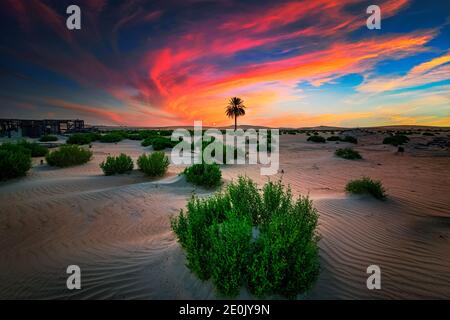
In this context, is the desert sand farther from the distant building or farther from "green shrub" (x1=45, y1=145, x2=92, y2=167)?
the distant building

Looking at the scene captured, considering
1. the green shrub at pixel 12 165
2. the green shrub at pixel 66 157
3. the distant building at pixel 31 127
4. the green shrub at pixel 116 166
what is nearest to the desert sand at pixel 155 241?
the green shrub at pixel 12 165

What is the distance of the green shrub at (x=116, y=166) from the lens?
10.2 m

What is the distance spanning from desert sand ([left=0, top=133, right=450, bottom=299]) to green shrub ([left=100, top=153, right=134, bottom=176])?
115 centimetres

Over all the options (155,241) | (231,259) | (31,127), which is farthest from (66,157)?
(31,127)

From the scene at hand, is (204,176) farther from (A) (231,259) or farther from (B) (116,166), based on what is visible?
(A) (231,259)

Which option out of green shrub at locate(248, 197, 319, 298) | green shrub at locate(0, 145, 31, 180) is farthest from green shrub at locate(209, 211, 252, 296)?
green shrub at locate(0, 145, 31, 180)

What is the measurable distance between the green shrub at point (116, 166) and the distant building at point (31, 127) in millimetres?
29159

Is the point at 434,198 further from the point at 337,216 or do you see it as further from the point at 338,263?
the point at 338,263

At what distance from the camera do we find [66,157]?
12.2 m

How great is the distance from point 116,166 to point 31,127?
101 ft

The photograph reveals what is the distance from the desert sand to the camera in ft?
10.8

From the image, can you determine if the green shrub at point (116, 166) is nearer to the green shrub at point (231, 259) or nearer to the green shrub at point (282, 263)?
the green shrub at point (231, 259)
